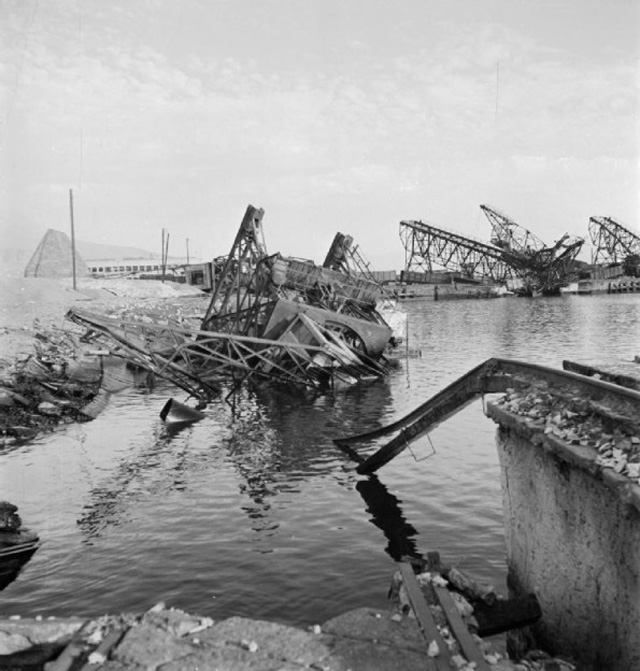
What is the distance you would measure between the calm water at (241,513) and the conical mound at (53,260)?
6234 centimetres

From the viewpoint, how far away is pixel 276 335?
74.6 ft

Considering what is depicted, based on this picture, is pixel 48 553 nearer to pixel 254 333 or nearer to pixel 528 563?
pixel 528 563

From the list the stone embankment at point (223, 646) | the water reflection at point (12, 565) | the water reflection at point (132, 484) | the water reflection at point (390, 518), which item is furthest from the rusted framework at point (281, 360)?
the stone embankment at point (223, 646)

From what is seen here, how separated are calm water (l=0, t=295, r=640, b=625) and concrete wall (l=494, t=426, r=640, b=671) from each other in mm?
1935

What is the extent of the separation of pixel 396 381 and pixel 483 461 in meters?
11.4

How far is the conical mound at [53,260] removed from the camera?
7162 centimetres

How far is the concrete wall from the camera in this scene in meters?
3.95

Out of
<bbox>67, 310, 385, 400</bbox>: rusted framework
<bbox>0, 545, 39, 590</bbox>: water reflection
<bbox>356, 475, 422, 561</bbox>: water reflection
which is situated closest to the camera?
<bbox>0, 545, 39, 590</bbox>: water reflection

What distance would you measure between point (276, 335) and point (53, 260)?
204 ft

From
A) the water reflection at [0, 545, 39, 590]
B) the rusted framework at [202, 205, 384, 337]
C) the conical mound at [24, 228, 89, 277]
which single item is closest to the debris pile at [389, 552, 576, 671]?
the water reflection at [0, 545, 39, 590]

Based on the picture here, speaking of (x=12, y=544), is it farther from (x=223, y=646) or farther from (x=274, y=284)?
Result: (x=274, y=284)

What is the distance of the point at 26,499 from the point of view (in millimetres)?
9930

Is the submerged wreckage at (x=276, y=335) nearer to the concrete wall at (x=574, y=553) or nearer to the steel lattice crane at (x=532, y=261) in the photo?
the concrete wall at (x=574, y=553)

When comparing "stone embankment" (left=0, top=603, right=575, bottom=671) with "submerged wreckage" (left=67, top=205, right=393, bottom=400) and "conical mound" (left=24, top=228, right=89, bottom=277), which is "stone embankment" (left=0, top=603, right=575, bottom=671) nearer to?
"submerged wreckage" (left=67, top=205, right=393, bottom=400)
